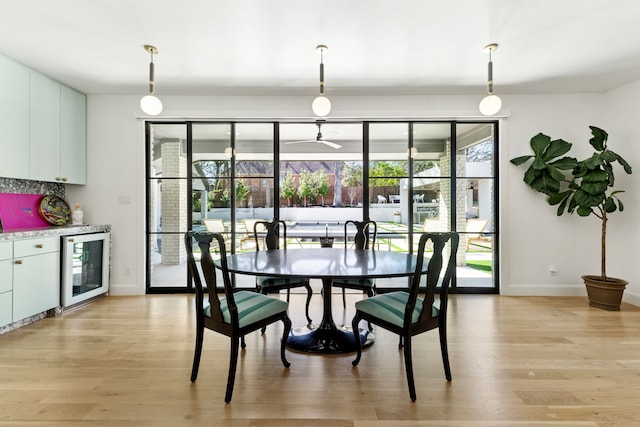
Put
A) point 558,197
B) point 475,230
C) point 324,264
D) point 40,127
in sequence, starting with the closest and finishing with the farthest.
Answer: point 324,264
point 40,127
point 558,197
point 475,230

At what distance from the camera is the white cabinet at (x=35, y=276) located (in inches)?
111

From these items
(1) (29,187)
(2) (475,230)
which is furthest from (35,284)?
(2) (475,230)

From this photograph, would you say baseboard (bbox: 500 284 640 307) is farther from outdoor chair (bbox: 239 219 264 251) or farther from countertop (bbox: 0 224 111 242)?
countertop (bbox: 0 224 111 242)

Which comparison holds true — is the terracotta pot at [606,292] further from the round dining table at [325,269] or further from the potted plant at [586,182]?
the round dining table at [325,269]

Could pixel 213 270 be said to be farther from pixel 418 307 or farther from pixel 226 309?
pixel 418 307

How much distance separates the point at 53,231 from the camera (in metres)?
3.15

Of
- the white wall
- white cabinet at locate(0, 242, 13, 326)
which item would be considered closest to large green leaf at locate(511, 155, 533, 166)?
the white wall

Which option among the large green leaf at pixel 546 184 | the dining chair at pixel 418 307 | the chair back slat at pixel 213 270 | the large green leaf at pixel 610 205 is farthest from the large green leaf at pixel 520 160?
the chair back slat at pixel 213 270

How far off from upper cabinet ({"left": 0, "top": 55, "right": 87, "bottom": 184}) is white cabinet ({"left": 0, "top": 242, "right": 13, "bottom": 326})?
0.78m

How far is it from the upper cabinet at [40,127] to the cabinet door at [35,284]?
865 mm

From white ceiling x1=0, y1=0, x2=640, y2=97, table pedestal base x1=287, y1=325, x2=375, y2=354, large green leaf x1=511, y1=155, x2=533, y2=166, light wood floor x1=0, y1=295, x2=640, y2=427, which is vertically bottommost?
light wood floor x1=0, y1=295, x2=640, y2=427

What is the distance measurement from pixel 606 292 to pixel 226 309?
155 inches

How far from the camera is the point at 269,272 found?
191cm

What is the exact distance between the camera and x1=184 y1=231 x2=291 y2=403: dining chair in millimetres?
1803
